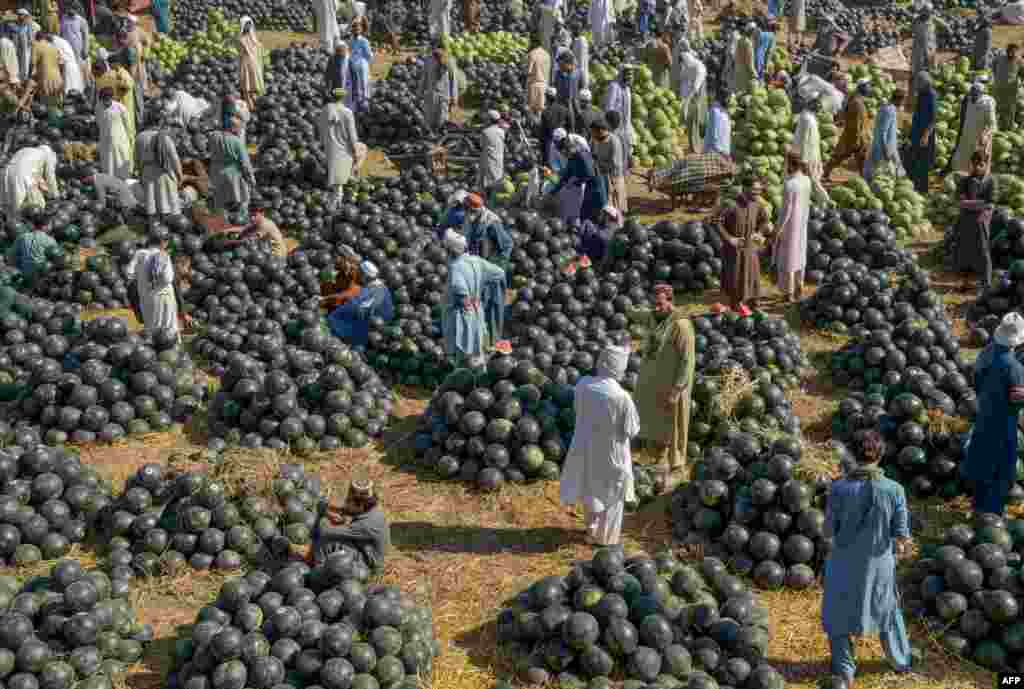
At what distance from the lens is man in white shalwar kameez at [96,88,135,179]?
16.5m

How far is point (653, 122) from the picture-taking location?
68.5ft

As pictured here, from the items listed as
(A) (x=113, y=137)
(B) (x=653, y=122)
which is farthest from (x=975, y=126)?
(A) (x=113, y=137)

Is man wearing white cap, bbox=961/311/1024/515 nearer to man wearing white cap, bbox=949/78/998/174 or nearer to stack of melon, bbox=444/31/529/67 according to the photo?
man wearing white cap, bbox=949/78/998/174

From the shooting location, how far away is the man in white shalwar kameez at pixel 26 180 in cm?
1595

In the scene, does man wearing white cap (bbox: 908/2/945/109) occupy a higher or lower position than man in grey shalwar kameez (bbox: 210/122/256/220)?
higher

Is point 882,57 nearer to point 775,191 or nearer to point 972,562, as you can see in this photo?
point 775,191

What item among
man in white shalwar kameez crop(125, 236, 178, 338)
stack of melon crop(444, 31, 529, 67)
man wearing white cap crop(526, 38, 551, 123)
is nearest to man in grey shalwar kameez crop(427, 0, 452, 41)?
stack of melon crop(444, 31, 529, 67)

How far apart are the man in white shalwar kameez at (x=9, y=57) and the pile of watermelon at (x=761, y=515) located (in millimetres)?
17691

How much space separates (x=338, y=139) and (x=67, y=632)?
36.1 ft

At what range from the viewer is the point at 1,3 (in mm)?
30281

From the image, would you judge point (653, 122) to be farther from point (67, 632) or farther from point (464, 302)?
point (67, 632)

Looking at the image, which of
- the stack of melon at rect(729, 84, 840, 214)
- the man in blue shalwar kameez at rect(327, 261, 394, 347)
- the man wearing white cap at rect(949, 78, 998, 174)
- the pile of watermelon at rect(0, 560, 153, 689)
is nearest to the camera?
the pile of watermelon at rect(0, 560, 153, 689)

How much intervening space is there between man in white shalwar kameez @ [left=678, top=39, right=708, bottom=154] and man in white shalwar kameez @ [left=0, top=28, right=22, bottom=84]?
12829mm

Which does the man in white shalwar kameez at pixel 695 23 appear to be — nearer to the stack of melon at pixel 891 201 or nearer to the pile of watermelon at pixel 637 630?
the stack of melon at pixel 891 201
